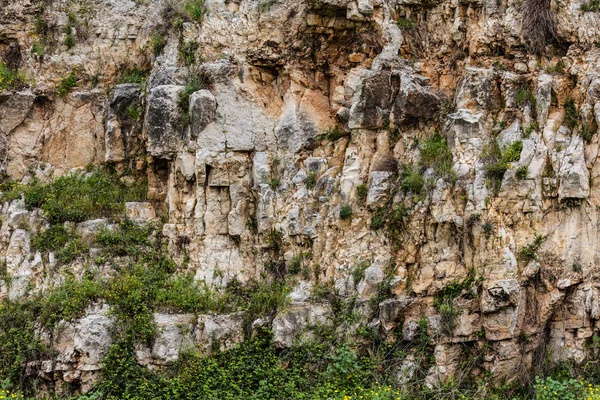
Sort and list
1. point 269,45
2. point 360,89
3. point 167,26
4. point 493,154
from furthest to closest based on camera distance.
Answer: point 167,26, point 269,45, point 360,89, point 493,154

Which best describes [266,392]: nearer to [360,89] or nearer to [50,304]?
[50,304]

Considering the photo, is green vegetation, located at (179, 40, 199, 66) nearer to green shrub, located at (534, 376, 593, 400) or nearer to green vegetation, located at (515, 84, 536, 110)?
green vegetation, located at (515, 84, 536, 110)

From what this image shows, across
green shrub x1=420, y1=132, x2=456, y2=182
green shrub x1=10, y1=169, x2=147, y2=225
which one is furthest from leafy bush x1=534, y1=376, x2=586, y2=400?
green shrub x1=10, y1=169, x2=147, y2=225

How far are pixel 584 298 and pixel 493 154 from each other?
2535mm

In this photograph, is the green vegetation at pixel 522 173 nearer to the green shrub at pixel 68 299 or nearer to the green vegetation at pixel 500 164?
the green vegetation at pixel 500 164

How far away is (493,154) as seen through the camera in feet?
31.0

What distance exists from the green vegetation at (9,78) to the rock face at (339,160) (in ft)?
0.35

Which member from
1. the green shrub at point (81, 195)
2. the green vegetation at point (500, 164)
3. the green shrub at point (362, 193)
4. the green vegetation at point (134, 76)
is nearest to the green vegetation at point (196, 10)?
the green vegetation at point (134, 76)

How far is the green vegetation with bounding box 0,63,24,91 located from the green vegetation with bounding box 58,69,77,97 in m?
0.77

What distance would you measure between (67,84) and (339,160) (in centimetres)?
596

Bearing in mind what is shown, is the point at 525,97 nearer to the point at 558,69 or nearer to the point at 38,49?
the point at 558,69

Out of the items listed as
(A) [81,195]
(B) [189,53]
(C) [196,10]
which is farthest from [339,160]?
(A) [81,195]

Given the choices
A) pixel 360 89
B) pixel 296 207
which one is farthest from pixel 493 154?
pixel 296 207

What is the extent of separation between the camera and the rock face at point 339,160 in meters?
9.04
